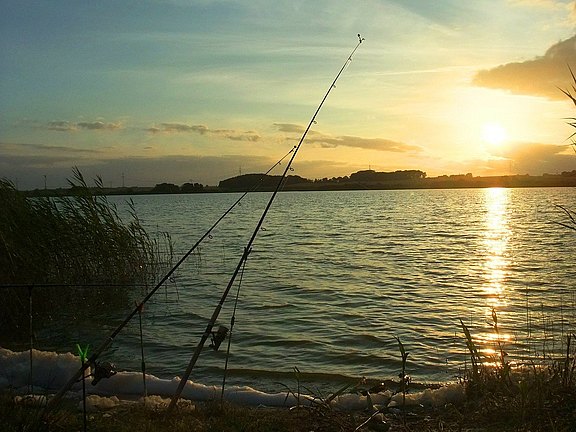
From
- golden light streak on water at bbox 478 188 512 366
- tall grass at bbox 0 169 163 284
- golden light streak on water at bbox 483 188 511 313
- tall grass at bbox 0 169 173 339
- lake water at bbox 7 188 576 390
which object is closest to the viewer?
golden light streak on water at bbox 478 188 512 366

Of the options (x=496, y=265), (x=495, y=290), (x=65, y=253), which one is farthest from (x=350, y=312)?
(x=496, y=265)

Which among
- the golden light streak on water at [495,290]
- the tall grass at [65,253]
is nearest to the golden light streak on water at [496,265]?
the golden light streak on water at [495,290]

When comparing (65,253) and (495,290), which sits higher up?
(65,253)

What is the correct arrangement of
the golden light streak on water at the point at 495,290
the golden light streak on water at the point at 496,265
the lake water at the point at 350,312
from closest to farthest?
the golden light streak on water at the point at 495,290 → the lake water at the point at 350,312 → the golden light streak on water at the point at 496,265

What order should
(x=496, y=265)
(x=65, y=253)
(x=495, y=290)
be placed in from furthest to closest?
1. (x=496, y=265)
2. (x=495, y=290)
3. (x=65, y=253)

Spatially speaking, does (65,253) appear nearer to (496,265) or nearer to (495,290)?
(495,290)

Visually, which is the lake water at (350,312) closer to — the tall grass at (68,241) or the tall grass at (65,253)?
the tall grass at (65,253)

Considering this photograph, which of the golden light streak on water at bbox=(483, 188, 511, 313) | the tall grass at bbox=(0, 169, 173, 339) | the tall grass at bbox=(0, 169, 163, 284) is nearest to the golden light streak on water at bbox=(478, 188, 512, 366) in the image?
the golden light streak on water at bbox=(483, 188, 511, 313)

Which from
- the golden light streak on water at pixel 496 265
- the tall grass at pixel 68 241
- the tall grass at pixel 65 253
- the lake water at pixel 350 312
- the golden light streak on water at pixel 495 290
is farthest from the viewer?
the golden light streak on water at pixel 496 265

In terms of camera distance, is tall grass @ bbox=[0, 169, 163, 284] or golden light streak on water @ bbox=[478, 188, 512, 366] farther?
tall grass @ bbox=[0, 169, 163, 284]

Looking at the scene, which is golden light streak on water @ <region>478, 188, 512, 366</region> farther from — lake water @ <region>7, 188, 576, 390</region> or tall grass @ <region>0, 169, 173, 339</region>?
tall grass @ <region>0, 169, 173, 339</region>

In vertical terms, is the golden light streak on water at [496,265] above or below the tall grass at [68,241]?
below

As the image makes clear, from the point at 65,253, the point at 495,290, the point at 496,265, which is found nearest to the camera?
the point at 65,253

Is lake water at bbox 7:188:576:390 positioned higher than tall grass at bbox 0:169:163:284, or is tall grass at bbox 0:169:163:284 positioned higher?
tall grass at bbox 0:169:163:284
